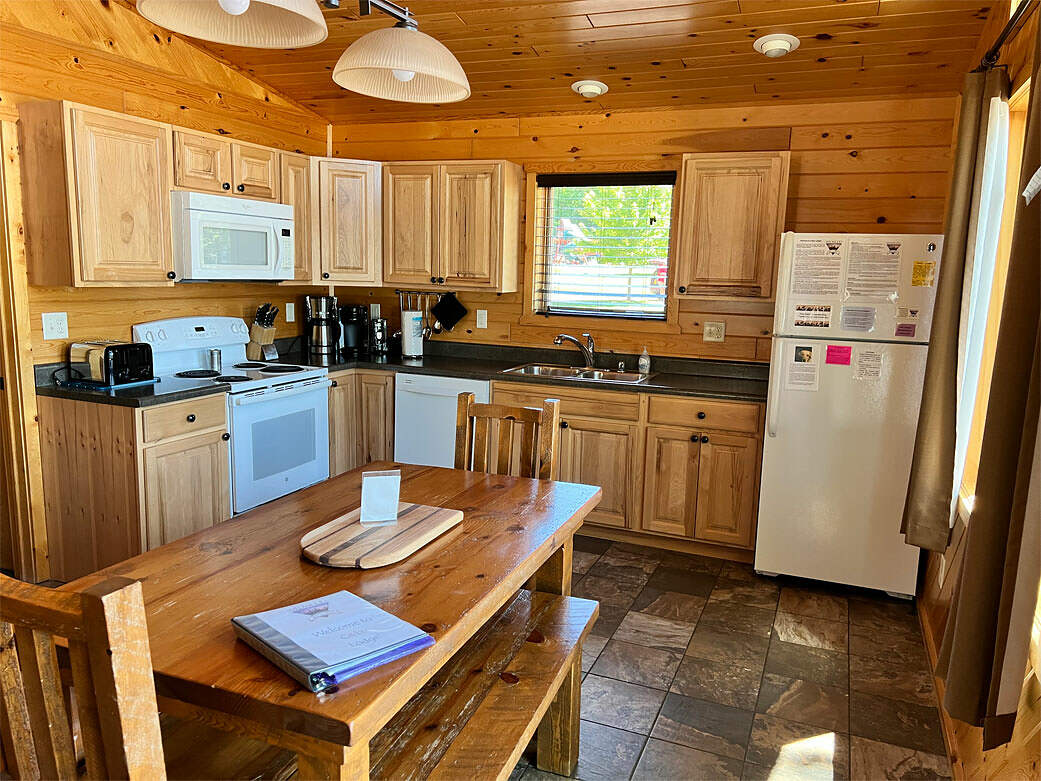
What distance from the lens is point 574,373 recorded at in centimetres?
439

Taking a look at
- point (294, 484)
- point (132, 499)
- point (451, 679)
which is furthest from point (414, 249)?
point (451, 679)

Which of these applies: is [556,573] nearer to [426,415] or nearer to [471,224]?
[426,415]

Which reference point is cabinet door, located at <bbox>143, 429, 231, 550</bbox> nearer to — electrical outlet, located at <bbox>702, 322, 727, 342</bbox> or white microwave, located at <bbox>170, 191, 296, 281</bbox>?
→ white microwave, located at <bbox>170, 191, 296, 281</bbox>

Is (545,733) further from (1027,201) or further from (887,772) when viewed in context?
(1027,201)

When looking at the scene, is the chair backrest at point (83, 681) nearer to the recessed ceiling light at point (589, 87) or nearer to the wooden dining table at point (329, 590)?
the wooden dining table at point (329, 590)

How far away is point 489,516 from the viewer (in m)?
2.03

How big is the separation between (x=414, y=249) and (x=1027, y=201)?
11.2 feet

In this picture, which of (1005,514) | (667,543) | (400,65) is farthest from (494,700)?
(667,543)

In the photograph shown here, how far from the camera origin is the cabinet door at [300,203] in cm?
424

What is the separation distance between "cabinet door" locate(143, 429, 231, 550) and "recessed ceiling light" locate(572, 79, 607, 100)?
2.47m

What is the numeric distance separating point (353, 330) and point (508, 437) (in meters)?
2.56

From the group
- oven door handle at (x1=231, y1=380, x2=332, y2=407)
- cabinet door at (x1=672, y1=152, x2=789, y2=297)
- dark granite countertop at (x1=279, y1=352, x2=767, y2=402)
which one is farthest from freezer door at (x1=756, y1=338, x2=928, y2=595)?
oven door handle at (x1=231, y1=380, x2=332, y2=407)

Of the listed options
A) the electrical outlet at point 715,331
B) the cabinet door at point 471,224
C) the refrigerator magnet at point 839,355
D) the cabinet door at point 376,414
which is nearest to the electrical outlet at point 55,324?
the cabinet door at point 376,414

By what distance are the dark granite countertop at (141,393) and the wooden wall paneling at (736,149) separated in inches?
69.6
